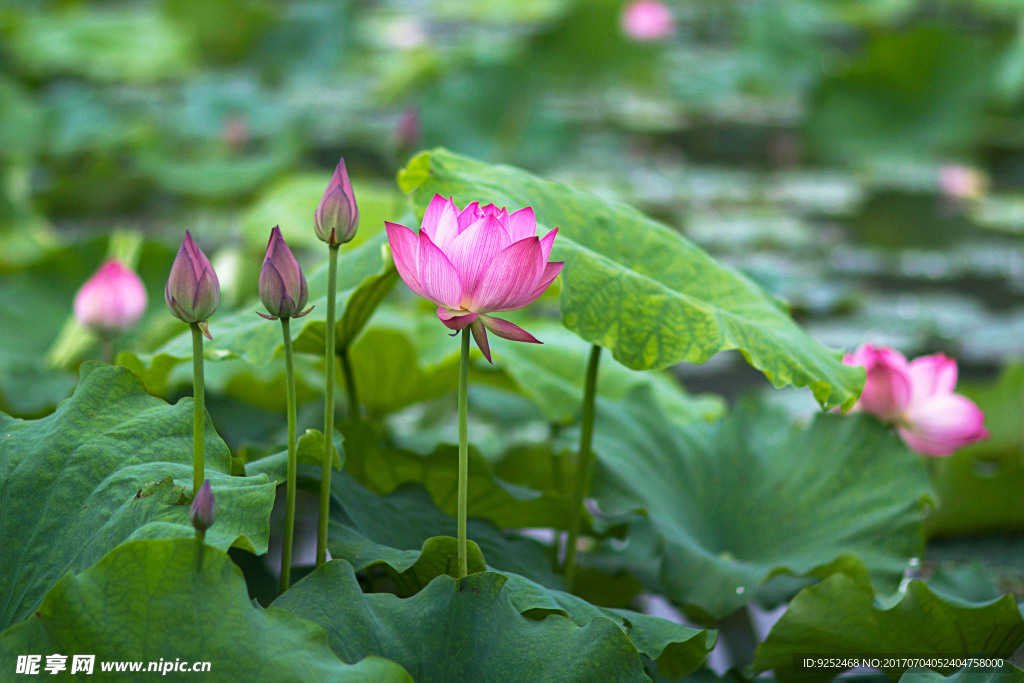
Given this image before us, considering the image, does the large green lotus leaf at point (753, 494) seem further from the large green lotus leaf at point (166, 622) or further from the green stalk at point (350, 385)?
the large green lotus leaf at point (166, 622)

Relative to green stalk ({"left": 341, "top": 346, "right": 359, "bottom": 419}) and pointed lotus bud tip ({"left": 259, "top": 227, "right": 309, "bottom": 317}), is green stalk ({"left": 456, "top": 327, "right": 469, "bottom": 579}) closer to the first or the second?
pointed lotus bud tip ({"left": 259, "top": 227, "right": 309, "bottom": 317})

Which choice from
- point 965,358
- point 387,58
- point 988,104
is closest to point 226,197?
point 387,58

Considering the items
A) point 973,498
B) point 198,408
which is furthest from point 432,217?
point 973,498

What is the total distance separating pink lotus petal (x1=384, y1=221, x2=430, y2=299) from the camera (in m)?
0.70

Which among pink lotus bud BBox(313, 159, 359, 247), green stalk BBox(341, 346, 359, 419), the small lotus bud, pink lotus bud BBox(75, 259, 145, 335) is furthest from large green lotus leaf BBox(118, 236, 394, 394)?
pink lotus bud BBox(75, 259, 145, 335)

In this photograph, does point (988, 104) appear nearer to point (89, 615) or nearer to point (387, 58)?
point (387, 58)

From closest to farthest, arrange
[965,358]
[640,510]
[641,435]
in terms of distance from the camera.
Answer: [640,510], [641,435], [965,358]

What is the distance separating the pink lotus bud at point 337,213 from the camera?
2.44ft

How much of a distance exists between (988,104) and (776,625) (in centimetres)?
399

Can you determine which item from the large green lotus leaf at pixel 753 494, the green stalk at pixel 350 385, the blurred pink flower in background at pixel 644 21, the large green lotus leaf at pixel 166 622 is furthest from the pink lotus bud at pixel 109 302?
the blurred pink flower in background at pixel 644 21

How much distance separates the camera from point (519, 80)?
3.58 m

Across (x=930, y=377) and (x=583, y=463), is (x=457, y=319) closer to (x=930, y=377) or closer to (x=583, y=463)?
(x=583, y=463)

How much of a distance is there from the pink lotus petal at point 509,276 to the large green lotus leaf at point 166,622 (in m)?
0.27

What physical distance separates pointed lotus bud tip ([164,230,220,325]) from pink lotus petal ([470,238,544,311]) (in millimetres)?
200
